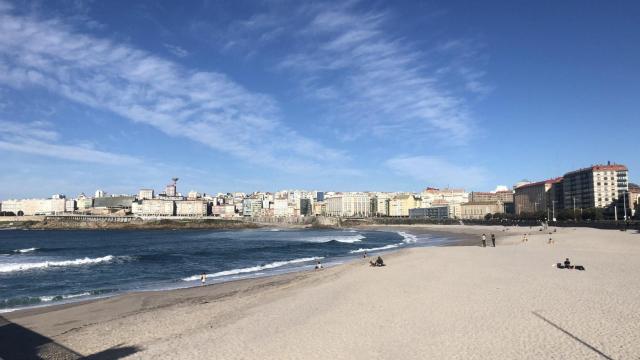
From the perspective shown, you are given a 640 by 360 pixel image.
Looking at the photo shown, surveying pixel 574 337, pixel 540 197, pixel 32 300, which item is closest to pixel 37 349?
pixel 32 300

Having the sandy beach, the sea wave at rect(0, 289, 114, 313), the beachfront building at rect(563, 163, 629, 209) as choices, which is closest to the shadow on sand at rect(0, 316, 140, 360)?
the sandy beach

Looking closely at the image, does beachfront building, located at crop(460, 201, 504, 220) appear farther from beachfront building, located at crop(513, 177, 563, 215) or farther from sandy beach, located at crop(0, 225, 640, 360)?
sandy beach, located at crop(0, 225, 640, 360)

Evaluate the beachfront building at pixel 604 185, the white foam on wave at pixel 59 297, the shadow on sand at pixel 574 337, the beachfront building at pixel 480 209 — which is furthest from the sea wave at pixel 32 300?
the beachfront building at pixel 480 209

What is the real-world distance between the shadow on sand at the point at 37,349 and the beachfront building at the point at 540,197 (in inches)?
5546

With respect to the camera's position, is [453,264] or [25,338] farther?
[453,264]

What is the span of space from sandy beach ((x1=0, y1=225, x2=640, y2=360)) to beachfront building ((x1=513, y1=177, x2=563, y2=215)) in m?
132

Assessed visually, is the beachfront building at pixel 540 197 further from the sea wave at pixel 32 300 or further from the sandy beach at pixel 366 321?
the sea wave at pixel 32 300

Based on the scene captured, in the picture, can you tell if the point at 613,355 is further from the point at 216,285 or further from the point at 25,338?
the point at 216,285

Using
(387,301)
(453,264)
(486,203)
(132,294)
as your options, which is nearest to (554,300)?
(387,301)

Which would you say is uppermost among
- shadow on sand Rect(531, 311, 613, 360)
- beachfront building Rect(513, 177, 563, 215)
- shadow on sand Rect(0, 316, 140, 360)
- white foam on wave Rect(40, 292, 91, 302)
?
beachfront building Rect(513, 177, 563, 215)

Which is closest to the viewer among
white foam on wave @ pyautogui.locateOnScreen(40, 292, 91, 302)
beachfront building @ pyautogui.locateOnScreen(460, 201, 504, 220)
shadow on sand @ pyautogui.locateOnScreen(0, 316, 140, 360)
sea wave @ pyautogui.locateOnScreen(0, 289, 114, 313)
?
shadow on sand @ pyautogui.locateOnScreen(0, 316, 140, 360)

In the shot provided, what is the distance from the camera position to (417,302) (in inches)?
563

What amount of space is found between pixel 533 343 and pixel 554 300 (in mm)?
4806

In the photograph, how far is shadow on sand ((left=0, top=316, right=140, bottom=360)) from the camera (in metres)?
10.2
